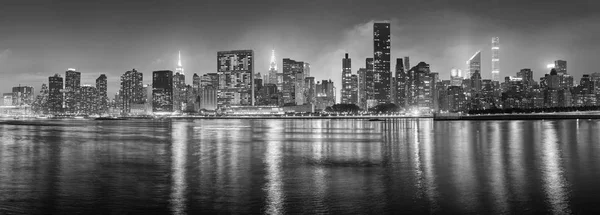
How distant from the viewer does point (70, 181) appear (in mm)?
18969

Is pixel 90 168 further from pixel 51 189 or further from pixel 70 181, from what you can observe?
pixel 51 189

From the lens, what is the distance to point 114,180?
63.0 feet

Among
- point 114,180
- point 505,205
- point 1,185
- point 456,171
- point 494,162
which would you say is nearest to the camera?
point 505,205

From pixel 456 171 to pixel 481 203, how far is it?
798 centimetres

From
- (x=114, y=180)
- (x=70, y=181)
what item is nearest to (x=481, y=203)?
(x=114, y=180)

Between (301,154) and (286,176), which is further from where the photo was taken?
(301,154)

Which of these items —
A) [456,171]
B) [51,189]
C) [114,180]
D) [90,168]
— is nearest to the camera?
[51,189]

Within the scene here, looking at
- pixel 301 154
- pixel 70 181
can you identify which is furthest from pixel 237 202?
pixel 301 154

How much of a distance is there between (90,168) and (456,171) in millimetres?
18063

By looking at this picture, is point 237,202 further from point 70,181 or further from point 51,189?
point 70,181

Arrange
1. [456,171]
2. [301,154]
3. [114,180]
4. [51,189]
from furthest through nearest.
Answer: [301,154] < [456,171] < [114,180] < [51,189]

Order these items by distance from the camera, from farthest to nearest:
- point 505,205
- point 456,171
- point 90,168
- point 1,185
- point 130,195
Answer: point 90,168
point 456,171
point 1,185
point 130,195
point 505,205

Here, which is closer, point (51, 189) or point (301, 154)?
point (51, 189)

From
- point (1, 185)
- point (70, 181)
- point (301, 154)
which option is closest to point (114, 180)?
point (70, 181)
